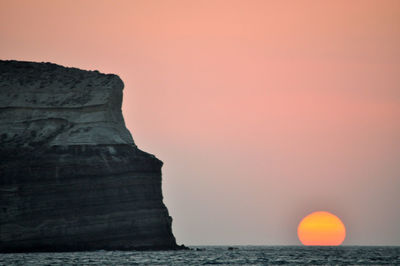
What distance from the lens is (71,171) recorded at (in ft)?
379

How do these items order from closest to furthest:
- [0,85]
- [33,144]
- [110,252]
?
[110,252], [33,144], [0,85]

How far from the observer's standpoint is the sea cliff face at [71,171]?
11400 cm

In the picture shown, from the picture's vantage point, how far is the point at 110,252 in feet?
367

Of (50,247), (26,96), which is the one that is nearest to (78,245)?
(50,247)

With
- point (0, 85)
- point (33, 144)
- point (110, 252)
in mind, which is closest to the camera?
point (110, 252)

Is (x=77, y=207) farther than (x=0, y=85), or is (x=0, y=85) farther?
(x=0, y=85)

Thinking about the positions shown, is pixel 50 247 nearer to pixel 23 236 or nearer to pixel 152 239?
pixel 23 236

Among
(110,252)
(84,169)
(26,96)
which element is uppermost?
(26,96)

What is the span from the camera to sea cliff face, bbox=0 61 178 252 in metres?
114

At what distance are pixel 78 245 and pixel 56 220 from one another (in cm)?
386

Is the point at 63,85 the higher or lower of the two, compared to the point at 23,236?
higher

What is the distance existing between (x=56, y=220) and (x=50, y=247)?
10.3ft

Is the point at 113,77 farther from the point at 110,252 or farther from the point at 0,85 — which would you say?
the point at 110,252

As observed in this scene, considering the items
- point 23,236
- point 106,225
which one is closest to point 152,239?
point 106,225
